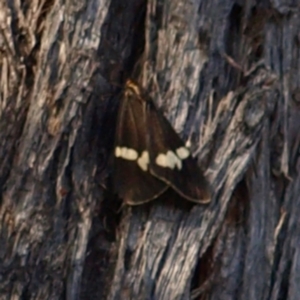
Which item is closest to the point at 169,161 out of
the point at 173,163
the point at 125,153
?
the point at 173,163

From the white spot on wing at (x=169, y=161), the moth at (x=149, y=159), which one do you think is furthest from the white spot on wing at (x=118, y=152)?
the white spot on wing at (x=169, y=161)

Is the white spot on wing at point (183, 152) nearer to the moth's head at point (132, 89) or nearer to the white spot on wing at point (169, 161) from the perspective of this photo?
the white spot on wing at point (169, 161)

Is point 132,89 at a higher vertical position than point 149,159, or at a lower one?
higher

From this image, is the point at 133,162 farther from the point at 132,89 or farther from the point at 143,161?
the point at 132,89

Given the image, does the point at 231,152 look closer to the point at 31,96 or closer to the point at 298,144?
the point at 298,144

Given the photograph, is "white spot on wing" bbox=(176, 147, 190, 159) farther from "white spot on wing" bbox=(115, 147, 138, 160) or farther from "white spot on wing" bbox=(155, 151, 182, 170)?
"white spot on wing" bbox=(115, 147, 138, 160)

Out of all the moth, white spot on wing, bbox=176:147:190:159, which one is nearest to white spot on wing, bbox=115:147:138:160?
the moth

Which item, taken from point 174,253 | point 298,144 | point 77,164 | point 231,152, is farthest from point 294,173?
point 77,164
